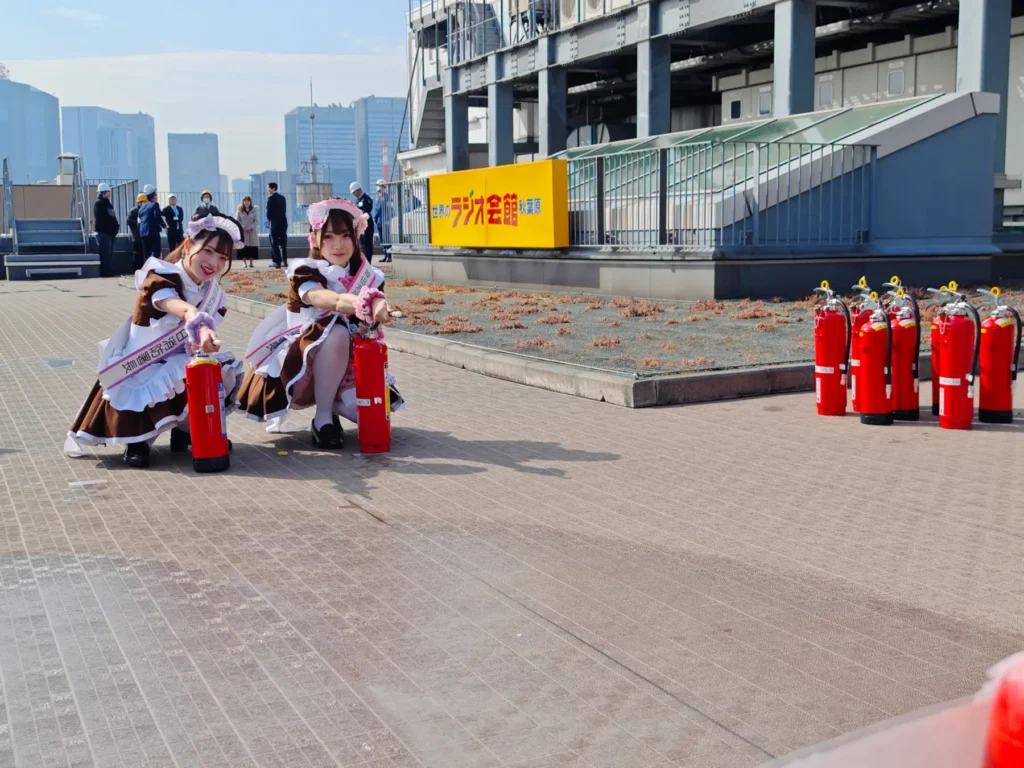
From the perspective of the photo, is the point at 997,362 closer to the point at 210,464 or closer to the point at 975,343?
the point at 975,343

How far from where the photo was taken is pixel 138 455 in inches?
276

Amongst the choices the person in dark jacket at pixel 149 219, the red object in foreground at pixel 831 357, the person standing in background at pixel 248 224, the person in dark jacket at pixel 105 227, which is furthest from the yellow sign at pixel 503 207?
the person in dark jacket at pixel 105 227

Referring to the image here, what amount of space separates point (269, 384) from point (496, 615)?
148 inches

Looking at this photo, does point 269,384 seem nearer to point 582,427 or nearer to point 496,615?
point 582,427

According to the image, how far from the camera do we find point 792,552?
16.5 feet

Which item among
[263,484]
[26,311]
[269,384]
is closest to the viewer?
[263,484]

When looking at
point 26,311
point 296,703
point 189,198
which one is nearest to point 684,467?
point 296,703

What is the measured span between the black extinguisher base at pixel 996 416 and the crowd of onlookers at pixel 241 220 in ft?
52.7

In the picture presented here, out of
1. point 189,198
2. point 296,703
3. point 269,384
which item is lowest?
point 296,703

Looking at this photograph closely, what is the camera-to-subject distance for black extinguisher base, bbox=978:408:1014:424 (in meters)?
7.94

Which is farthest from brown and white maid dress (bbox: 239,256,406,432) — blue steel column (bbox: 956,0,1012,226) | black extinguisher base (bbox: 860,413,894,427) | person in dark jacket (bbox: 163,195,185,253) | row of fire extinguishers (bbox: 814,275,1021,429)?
person in dark jacket (bbox: 163,195,185,253)

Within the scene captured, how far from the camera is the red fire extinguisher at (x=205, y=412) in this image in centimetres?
669

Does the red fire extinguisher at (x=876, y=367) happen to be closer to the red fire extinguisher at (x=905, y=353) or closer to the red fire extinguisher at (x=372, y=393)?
the red fire extinguisher at (x=905, y=353)

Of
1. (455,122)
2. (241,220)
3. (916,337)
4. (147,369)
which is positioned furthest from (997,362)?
(455,122)
